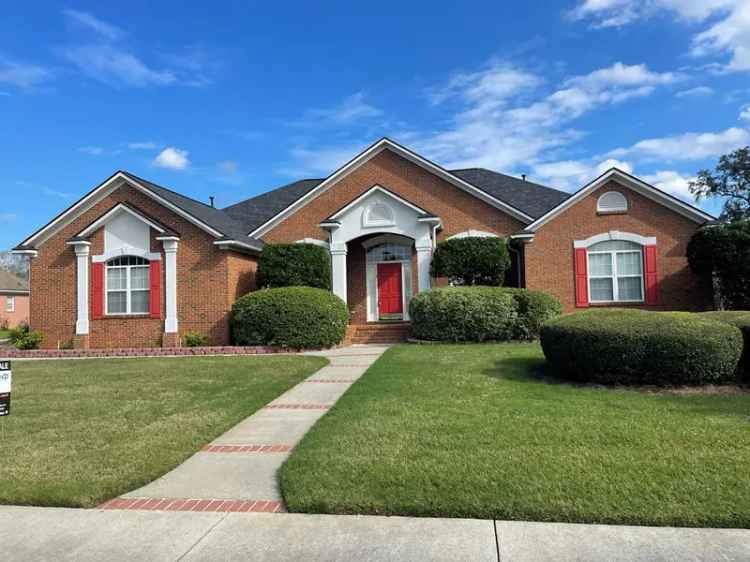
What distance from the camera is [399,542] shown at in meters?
4.20

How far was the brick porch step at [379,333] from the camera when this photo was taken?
62.6ft

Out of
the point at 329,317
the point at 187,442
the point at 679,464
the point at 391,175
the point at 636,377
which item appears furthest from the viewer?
the point at 391,175

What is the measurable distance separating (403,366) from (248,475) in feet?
21.9

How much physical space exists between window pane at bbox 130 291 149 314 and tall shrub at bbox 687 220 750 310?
57.3ft

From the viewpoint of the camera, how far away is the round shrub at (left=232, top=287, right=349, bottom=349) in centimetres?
1661

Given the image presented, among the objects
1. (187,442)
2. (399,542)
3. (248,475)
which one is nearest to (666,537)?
(399,542)

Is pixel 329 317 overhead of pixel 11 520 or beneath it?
overhead

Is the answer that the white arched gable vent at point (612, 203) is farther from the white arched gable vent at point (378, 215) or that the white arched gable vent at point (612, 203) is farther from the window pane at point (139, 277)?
the window pane at point (139, 277)

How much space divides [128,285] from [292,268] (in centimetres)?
550


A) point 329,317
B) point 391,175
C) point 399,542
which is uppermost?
point 391,175

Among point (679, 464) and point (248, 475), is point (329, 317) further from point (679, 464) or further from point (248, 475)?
point (679, 464)

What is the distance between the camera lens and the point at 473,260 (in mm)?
18219

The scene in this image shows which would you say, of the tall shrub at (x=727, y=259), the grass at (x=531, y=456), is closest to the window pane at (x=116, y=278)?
the grass at (x=531, y=456)

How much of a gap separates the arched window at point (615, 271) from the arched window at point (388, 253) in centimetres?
645
